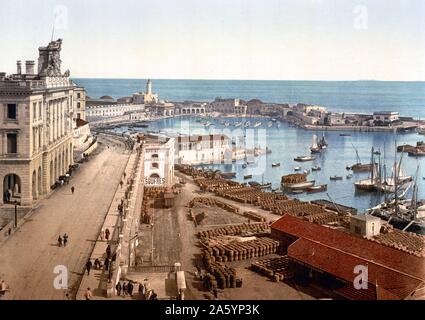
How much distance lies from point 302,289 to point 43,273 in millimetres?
10662

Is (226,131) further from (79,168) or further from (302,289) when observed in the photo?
(302,289)

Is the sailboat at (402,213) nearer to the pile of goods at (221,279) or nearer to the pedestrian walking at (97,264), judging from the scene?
the pile of goods at (221,279)

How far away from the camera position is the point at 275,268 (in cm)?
2566

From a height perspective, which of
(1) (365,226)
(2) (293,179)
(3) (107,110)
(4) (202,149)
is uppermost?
(3) (107,110)

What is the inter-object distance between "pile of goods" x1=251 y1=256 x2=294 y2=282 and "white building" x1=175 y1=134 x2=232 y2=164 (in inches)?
2185

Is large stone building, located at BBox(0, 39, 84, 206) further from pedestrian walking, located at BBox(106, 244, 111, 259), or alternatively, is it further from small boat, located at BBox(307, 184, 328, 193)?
small boat, located at BBox(307, 184, 328, 193)

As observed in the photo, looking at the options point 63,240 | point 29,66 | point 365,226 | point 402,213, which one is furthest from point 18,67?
point 402,213

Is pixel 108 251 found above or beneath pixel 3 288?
above

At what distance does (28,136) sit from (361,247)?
741 inches

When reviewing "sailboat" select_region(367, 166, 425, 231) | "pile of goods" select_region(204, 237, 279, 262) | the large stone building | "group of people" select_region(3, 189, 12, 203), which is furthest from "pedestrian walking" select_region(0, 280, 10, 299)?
"sailboat" select_region(367, 166, 425, 231)

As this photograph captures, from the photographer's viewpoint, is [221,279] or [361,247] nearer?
[221,279]

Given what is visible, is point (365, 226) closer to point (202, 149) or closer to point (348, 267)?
point (348, 267)

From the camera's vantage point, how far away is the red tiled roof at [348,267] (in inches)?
839

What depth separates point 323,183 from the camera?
264 ft
